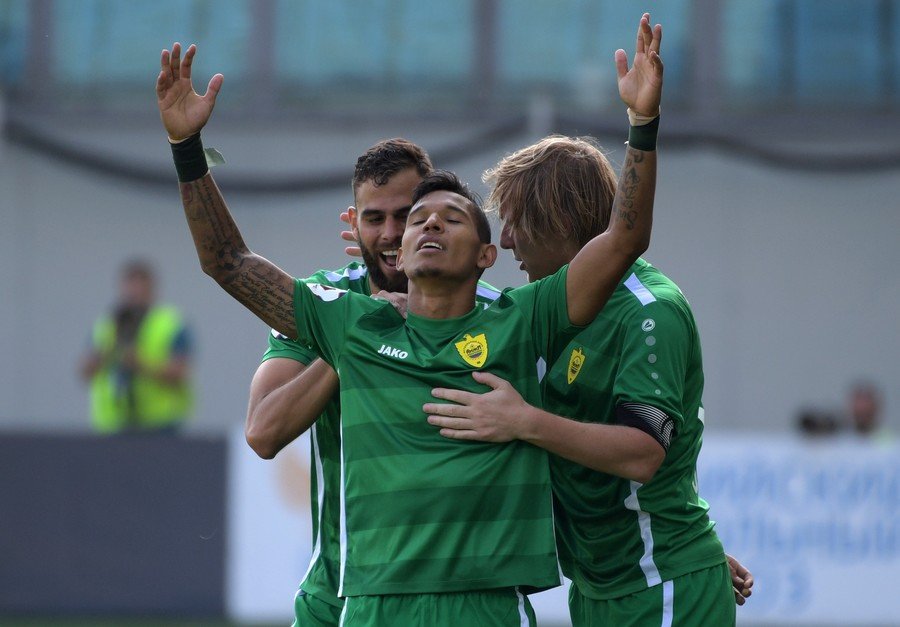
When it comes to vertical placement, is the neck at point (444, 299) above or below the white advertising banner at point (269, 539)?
above

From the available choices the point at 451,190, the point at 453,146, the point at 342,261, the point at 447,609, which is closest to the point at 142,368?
the point at 342,261

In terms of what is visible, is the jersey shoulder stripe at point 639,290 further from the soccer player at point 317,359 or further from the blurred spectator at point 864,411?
the blurred spectator at point 864,411

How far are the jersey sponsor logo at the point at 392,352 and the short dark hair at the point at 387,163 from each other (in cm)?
71

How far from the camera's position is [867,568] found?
372 inches

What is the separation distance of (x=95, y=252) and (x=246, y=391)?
78.3 inches

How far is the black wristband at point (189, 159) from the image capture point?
350 cm

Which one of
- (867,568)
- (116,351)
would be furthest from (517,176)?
(116,351)

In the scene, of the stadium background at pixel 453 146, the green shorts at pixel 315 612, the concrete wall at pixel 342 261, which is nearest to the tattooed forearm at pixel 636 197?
the green shorts at pixel 315 612

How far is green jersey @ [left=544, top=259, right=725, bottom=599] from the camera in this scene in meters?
3.80

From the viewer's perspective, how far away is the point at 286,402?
3764mm

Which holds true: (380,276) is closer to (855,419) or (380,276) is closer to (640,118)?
(640,118)

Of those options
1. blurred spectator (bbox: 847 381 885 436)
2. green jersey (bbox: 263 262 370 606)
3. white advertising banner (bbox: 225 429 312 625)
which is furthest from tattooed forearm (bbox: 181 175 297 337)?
blurred spectator (bbox: 847 381 885 436)

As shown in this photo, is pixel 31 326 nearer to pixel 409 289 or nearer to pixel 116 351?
pixel 116 351

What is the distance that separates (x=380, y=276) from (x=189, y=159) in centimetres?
71
